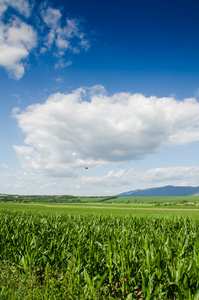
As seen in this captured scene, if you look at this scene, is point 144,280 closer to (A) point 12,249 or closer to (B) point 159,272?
(B) point 159,272

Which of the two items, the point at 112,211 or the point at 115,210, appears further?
the point at 115,210

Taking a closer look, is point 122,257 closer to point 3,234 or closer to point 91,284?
point 91,284

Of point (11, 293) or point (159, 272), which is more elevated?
point (159, 272)

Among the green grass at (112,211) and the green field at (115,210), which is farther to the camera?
the green field at (115,210)

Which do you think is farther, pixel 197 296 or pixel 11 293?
pixel 11 293

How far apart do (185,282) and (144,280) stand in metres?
1.00

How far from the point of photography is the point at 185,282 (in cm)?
471

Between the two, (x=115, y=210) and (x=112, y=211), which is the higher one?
(x=112, y=211)

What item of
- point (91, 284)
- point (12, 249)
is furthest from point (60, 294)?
point (12, 249)

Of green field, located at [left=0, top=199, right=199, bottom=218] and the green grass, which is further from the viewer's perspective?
green field, located at [left=0, top=199, right=199, bottom=218]

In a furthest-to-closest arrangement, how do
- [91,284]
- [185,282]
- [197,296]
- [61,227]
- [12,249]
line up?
[61,227] < [12,249] < [91,284] < [185,282] < [197,296]

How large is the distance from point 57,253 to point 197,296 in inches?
208

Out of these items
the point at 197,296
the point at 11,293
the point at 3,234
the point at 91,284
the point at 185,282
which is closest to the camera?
the point at 197,296

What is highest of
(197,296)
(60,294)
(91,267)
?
(197,296)
